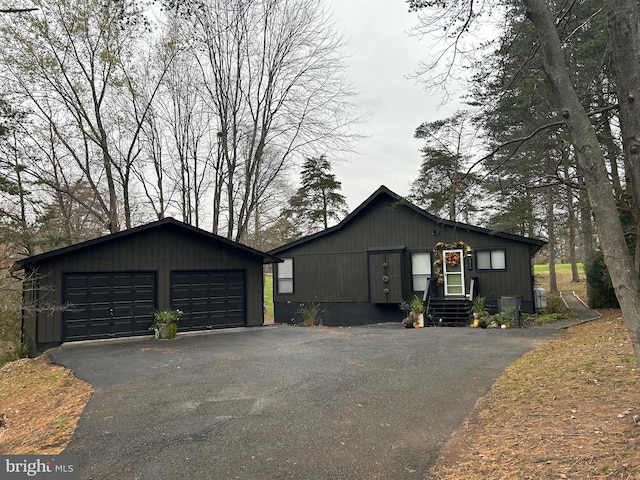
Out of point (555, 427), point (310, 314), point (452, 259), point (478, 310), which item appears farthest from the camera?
point (310, 314)

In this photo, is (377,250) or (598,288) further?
(377,250)

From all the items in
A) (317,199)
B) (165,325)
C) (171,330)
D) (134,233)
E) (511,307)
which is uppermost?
(317,199)

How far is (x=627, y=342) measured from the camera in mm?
7848

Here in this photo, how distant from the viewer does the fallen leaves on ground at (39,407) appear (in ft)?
15.1

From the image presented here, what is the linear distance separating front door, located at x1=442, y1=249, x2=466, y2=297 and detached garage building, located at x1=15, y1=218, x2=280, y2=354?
23.0ft

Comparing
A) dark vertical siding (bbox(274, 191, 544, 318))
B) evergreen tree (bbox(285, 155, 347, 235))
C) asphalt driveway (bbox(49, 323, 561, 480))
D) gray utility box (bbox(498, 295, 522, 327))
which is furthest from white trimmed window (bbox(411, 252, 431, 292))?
evergreen tree (bbox(285, 155, 347, 235))

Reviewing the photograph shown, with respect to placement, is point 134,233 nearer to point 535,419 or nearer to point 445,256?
point 445,256

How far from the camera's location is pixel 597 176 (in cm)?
354

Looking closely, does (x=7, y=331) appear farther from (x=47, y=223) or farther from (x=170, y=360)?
(x=170, y=360)

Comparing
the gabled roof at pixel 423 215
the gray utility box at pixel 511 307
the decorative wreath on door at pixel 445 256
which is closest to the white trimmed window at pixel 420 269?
the decorative wreath on door at pixel 445 256

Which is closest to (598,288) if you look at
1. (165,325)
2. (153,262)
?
(165,325)

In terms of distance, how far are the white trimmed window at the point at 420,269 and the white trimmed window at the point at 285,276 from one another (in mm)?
5470

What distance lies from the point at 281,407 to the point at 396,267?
12.0m

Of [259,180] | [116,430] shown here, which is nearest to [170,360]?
[116,430]
